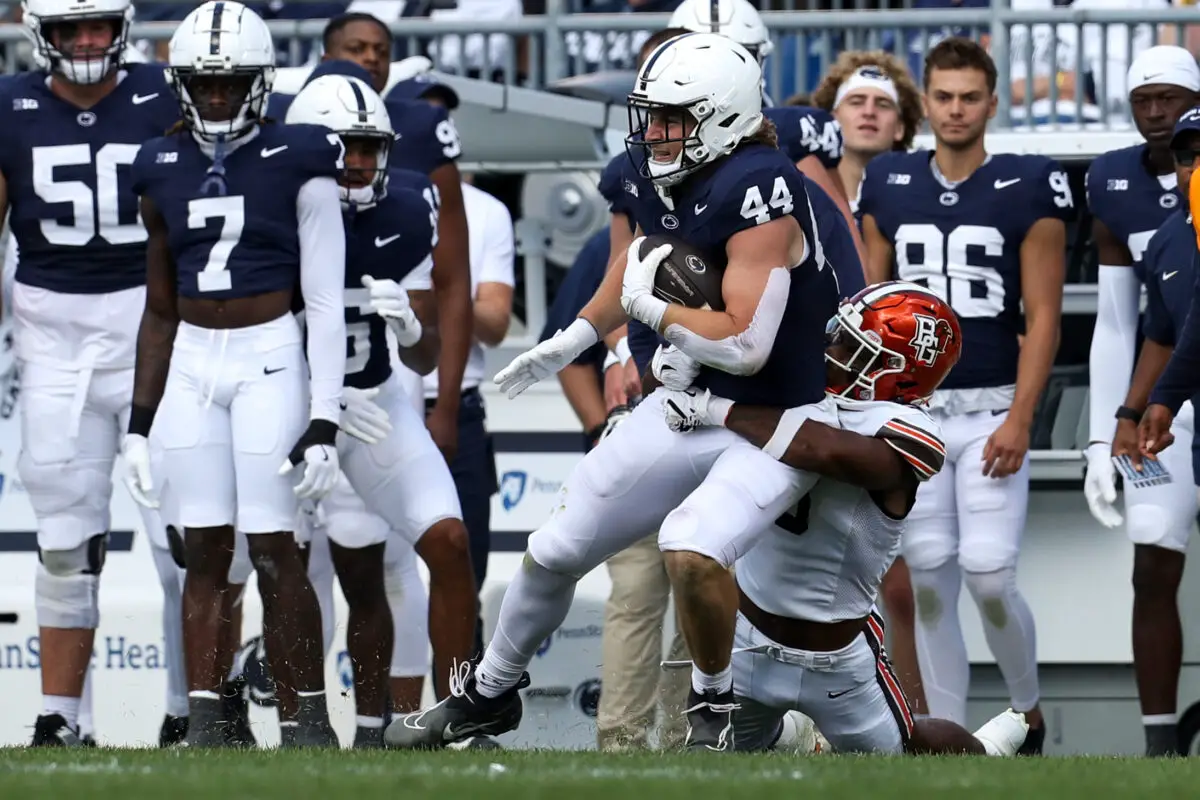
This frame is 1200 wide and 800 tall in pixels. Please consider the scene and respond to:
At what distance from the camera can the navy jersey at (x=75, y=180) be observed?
7.09 m

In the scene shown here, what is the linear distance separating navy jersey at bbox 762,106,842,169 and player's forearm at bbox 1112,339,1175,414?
3.55ft

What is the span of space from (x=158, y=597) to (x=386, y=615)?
165 cm

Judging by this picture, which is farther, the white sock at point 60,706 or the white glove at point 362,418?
the white sock at point 60,706

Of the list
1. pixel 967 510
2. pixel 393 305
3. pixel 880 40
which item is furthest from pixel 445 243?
pixel 880 40

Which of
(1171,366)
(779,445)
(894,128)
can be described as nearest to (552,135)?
(894,128)

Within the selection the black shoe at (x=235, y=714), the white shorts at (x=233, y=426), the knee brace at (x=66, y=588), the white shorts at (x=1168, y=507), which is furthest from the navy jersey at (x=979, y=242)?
the knee brace at (x=66, y=588)

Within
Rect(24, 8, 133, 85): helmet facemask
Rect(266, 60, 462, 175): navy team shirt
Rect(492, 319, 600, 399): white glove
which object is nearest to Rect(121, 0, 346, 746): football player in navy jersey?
Rect(24, 8, 133, 85): helmet facemask

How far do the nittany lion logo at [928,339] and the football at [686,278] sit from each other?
51 cm

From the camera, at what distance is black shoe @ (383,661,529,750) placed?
5562mm

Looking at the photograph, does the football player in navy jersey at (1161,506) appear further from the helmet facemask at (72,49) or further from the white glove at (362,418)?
the helmet facemask at (72,49)

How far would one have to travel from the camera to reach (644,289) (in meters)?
5.32

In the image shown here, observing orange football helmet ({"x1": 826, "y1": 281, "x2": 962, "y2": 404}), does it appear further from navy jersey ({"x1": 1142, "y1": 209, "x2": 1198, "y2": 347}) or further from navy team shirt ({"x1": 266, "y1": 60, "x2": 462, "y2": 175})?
navy team shirt ({"x1": 266, "y1": 60, "x2": 462, "y2": 175})

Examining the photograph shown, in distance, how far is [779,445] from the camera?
5371mm

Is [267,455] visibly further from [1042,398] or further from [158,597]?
[1042,398]
